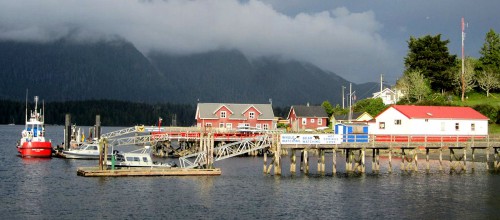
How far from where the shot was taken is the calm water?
142ft

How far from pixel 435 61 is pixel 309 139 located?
227ft

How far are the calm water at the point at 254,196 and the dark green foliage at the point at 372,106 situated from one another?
5902cm

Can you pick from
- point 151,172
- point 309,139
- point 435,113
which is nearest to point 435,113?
point 435,113

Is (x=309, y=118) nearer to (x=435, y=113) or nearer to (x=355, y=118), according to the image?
(x=355, y=118)

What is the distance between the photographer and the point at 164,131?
3812 inches

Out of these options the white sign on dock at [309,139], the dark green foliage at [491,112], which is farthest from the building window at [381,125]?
the dark green foliage at [491,112]

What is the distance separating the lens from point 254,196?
165 ft

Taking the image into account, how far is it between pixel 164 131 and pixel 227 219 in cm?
5694

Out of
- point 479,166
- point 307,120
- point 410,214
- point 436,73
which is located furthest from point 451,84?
point 410,214

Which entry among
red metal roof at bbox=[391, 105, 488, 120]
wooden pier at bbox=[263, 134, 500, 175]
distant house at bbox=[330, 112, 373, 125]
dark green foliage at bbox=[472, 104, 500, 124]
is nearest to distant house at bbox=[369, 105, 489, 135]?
red metal roof at bbox=[391, 105, 488, 120]

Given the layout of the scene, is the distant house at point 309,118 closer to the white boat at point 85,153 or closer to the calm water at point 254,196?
the white boat at point 85,153

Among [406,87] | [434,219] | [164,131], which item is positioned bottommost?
[434,219]

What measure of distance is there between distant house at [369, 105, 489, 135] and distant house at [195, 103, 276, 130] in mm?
35044

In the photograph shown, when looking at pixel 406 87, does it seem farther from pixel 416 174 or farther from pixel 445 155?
pixel 416 174
